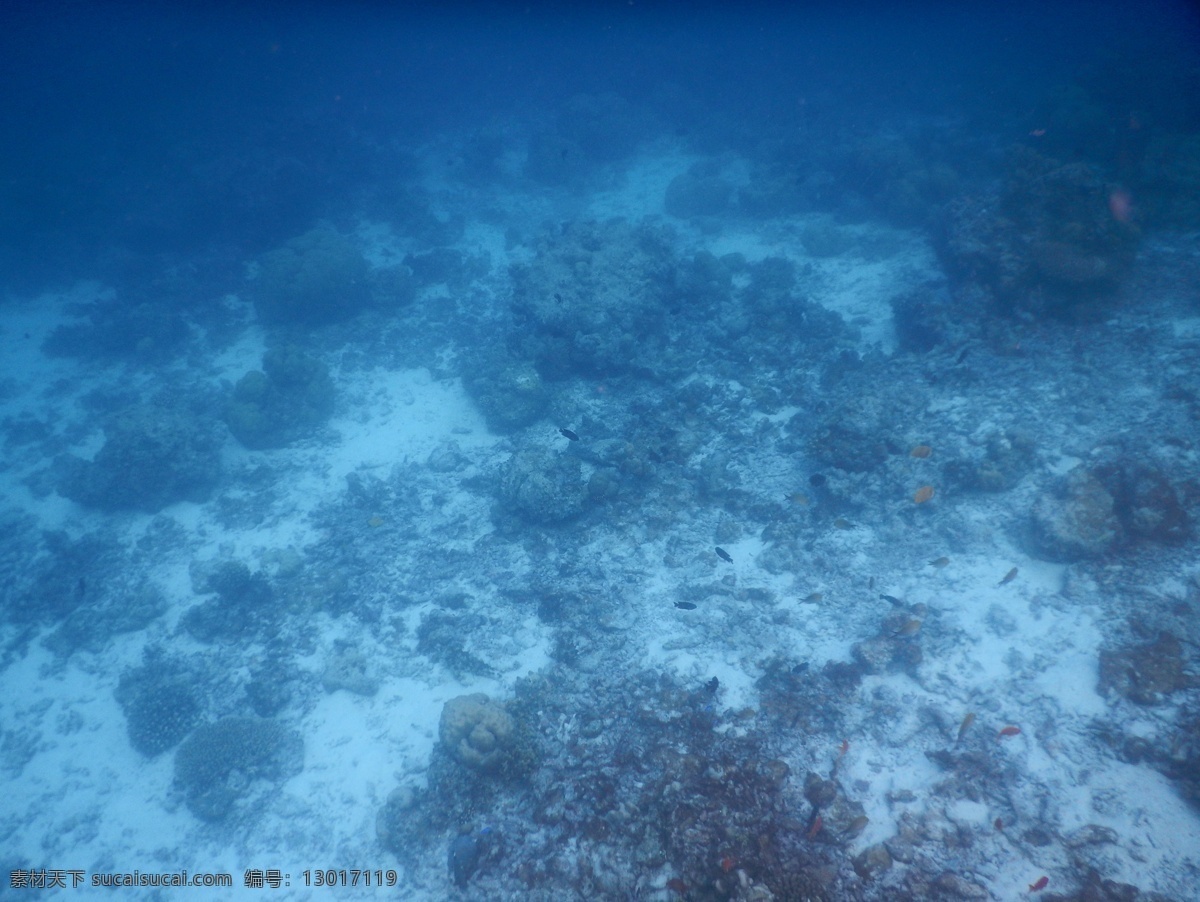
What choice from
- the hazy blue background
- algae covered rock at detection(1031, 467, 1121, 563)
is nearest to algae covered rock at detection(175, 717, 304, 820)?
algae covered rock at detection(1031, 467, 1121, 563)

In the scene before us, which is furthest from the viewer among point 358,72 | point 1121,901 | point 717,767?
point 358,72

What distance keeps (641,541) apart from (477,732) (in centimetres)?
427

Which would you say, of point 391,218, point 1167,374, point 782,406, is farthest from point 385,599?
point 391,218

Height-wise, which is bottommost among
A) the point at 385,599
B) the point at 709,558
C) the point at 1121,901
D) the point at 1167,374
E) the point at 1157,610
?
the point at 385,599

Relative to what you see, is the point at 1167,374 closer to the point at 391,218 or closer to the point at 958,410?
the point at 958,410

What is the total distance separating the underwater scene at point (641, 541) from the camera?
5.83 metres

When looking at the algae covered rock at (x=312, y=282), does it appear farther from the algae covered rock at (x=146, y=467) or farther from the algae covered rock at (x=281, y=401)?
the algae covered rock at (x=146, y=467)

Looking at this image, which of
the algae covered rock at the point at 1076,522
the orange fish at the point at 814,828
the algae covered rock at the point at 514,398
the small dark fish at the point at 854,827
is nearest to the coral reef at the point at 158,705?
the algae covered rock at the point at 514,398

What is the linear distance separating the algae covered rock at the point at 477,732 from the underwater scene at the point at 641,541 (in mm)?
75

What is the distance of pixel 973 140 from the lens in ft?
66.7

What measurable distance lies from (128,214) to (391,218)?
12319 mm

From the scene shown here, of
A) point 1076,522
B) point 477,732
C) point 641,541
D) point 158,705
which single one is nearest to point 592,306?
point 641,541

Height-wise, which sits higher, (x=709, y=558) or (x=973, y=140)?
(x=973, y=140)

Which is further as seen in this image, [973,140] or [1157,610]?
[973,140]
